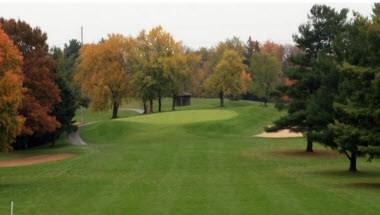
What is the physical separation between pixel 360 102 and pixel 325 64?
11.1 m

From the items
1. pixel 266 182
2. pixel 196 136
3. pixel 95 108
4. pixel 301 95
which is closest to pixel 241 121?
pixel 196 136

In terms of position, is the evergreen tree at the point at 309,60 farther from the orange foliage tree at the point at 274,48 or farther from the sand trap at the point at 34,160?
the orange foliage tree at the point at 274,48

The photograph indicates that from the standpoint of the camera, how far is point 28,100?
186ft

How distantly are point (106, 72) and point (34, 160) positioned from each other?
35604 mm

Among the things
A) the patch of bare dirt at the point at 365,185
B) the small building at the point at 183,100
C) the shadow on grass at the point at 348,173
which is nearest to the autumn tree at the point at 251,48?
the small building at the point at 183,100

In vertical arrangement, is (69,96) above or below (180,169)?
above

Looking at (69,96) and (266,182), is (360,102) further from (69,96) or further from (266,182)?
(69,96)

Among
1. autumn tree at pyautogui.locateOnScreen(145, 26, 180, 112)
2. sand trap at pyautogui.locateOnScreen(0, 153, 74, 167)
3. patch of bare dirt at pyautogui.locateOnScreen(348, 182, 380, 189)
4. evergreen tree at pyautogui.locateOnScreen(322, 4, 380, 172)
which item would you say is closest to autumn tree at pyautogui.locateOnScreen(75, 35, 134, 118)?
autumn tree at pyautogui.locateOnScreen(145, 26, 180, 112)

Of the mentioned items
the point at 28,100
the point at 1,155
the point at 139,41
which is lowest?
the point at 1,155

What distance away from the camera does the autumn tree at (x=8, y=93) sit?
34812mm

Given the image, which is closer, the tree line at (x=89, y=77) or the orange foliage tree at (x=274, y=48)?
the tree line at (x=89, y=77)

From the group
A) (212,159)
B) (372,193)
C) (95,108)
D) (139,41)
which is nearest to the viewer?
(372,193)

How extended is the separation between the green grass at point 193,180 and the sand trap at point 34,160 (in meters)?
1.80

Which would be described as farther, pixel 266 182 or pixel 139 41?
pixel 139 41
